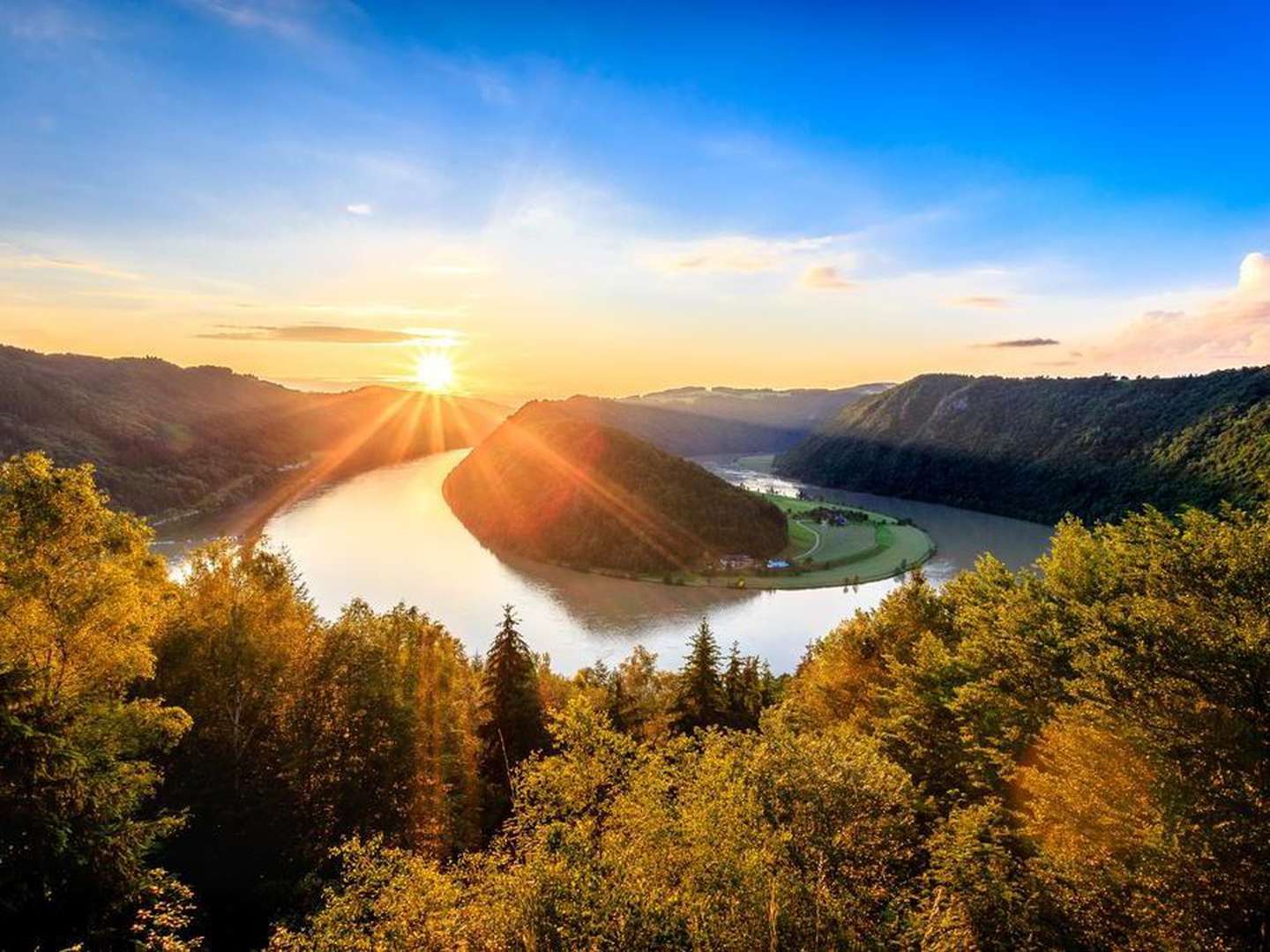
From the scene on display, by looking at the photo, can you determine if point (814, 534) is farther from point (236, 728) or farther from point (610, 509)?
point (236, 728)

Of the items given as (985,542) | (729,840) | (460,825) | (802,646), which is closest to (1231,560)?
(729,840)

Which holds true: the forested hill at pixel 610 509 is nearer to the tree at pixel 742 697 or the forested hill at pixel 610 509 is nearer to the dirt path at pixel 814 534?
the dirt path at pixel 814 534

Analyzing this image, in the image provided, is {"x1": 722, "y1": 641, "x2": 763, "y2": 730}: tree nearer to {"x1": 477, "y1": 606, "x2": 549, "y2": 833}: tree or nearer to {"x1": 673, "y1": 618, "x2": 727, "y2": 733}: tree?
{"x1": 673, "y1": 618, "x2": 727, "y2": 733}: tree

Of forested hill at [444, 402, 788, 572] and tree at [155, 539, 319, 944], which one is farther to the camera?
forested hill at [444, 402, 788, 572]

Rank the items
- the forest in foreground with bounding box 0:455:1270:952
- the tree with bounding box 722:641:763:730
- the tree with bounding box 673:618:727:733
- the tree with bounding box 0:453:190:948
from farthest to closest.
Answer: the tree with bounding box 722:641:763:730 < the tree with bounding box 673:618:727:733 < the tree with bounding box 0:453:190:948 < the forest in foreground with bounding box 0:455:1270:952

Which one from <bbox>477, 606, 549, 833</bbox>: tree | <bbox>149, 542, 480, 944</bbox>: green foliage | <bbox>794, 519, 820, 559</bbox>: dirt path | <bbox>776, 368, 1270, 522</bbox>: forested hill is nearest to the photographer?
<bbox>149, 542, 480, 944</bbox>: green foliage

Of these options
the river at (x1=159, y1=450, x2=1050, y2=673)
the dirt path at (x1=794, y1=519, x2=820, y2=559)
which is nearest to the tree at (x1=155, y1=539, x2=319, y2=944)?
the river at (x1=159, y1=450, x2=1050, y2=673)

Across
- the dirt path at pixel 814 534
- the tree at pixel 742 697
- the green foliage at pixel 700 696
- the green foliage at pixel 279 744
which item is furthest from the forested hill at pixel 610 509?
the green foliage at pixel 279 744
